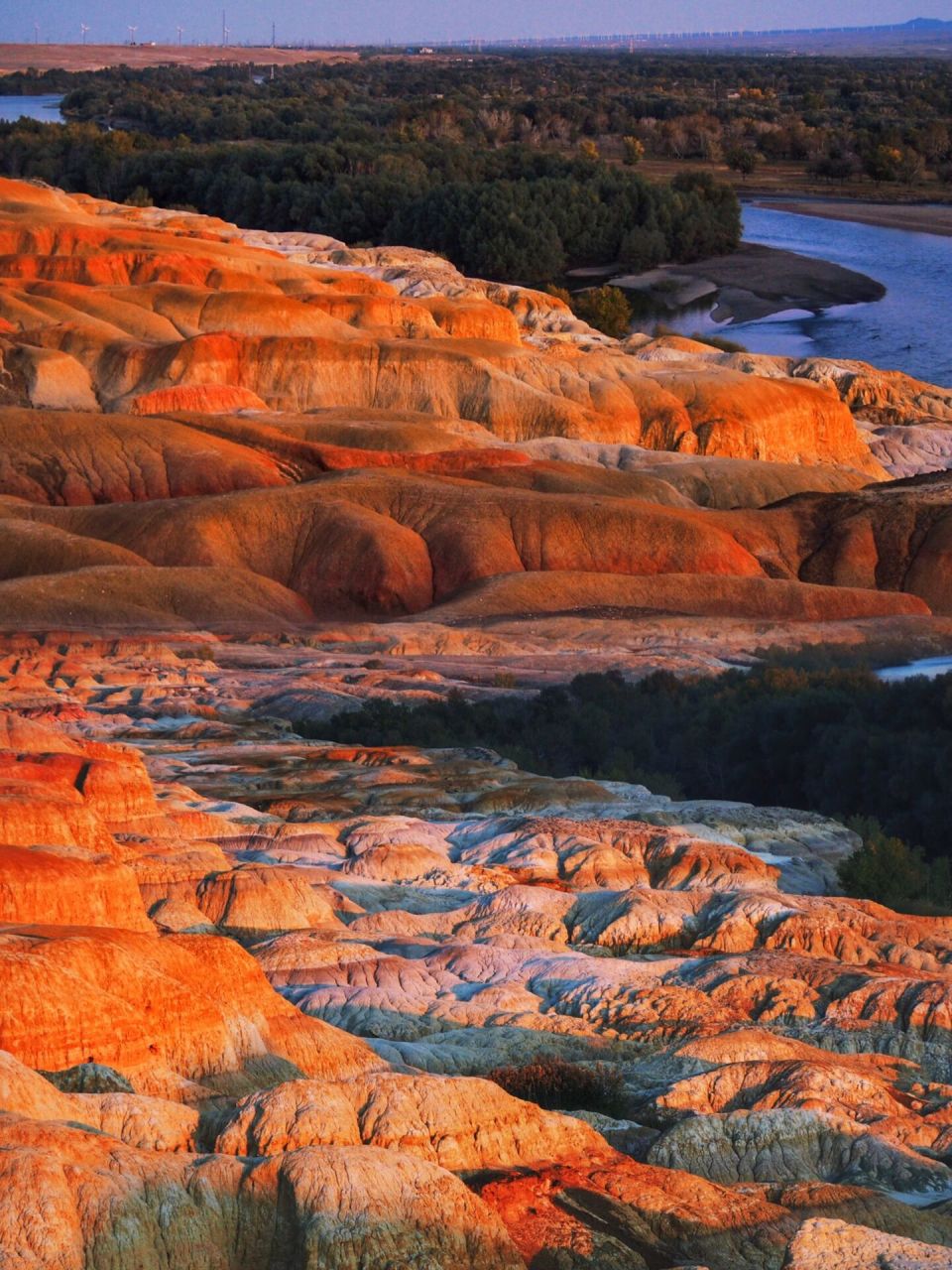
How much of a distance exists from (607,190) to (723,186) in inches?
327

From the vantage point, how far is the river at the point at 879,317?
3661 inches

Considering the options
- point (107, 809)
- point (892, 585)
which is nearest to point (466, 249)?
point (892, 585)

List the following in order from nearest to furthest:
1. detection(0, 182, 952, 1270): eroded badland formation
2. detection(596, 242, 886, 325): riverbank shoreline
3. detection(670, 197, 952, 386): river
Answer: detection(0, 182, 952, 1270): eroded badland formation → detection(670, 197, 952, 386): river → detection(596, 242, 886, 325): riverbank shoreline

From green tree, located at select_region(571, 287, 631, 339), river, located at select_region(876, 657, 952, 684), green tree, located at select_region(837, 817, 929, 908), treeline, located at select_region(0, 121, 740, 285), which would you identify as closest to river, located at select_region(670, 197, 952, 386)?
green tree, located at select_region(571, 287, 631, 339)

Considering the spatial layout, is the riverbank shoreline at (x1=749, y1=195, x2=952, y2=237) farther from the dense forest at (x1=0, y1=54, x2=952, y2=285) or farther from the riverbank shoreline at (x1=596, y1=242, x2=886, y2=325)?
the riverbank shoreline at (x1=596, y1=242, x2=886, y2=325)

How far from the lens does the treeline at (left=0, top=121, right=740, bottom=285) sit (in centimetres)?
10662

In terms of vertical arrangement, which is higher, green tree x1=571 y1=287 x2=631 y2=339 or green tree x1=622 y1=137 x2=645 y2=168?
green tree x1=622 y1=137 x2=645 y2=168

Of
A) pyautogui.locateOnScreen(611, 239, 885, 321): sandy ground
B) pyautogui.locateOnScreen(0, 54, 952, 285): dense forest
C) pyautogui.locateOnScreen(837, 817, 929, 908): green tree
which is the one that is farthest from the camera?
pyautogui.locateOnScreen(0, 54, 952, 285): dense forest

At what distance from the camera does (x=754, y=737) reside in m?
28.3

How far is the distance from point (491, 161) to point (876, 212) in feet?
83.6

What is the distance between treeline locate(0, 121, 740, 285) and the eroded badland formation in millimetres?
53798

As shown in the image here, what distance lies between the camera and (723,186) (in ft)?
387

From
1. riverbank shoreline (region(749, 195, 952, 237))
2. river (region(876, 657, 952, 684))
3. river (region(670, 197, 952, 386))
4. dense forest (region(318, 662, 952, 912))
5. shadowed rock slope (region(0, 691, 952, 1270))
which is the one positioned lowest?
river (region(670, 197, 952, 386))

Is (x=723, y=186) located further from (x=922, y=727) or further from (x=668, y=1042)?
(x=668, y=1042)
